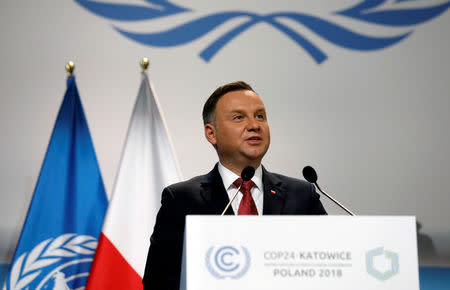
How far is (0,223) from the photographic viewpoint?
10.2 feet

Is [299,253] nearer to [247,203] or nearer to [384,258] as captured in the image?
[384,258]

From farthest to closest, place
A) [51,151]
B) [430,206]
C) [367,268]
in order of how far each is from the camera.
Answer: [430,206] < [51,151] < [367,268]

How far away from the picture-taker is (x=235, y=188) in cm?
205

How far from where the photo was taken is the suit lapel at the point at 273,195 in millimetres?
1997

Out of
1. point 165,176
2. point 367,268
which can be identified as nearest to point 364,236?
point 367,268

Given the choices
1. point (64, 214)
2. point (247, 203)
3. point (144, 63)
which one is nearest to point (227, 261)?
point (247, 203)

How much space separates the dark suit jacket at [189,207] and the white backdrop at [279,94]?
1195 mm

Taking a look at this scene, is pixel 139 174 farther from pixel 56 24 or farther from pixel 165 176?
pixel 56 24

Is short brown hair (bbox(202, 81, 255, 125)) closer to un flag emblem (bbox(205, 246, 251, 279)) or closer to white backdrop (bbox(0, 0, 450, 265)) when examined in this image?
un flag emblem (bbox(205, 246, 251, 279))

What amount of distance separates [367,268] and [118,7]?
266 cm

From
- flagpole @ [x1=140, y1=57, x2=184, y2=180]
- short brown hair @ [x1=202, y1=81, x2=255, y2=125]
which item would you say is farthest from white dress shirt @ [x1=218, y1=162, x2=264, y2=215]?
flagpole @ [x1=140, y1=57, x2=184, y2=180]

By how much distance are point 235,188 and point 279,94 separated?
1509 mm

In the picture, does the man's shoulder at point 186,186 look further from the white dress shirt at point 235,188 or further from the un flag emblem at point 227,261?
the un flag emblem at point 227,261

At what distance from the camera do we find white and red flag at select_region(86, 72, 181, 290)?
Result: 282 cm
